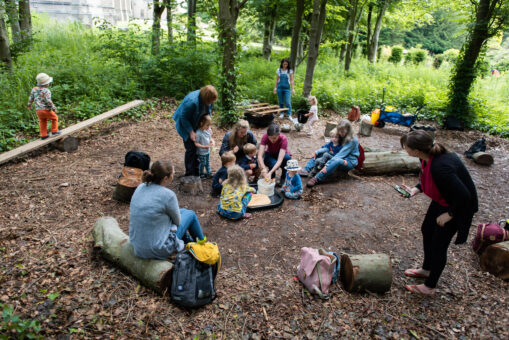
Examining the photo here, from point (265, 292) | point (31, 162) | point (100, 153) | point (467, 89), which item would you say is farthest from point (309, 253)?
point (467, 89)

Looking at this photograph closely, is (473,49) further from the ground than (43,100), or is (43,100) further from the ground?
(473,49)

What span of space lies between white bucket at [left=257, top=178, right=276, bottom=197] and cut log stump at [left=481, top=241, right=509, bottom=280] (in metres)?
2.99

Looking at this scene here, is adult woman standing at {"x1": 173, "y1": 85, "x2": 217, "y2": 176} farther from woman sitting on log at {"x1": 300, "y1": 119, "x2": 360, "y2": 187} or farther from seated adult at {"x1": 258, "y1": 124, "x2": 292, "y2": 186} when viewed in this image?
woman sitting on log at {"x1": 300, "y1": 119, "x2": 360, "y2": 187}

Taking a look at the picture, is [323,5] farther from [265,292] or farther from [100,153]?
[265,292]

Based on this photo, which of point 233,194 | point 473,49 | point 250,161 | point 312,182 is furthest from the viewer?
point 473,49

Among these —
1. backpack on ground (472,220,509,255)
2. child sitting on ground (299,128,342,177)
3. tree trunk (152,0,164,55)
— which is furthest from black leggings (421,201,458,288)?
tree trunk (152,0,164,55)

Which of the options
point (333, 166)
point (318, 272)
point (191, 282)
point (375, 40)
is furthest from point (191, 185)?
point (375, 40)

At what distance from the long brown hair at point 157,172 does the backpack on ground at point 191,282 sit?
0.80 meters

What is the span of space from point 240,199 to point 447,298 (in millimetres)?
2768

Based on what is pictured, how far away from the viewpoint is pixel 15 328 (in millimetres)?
2127

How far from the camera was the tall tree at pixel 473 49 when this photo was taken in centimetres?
848

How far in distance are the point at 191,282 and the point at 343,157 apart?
3783mm

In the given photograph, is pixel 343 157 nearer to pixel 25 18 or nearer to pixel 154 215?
pixel 154 215

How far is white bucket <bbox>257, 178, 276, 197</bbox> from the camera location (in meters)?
4.98
